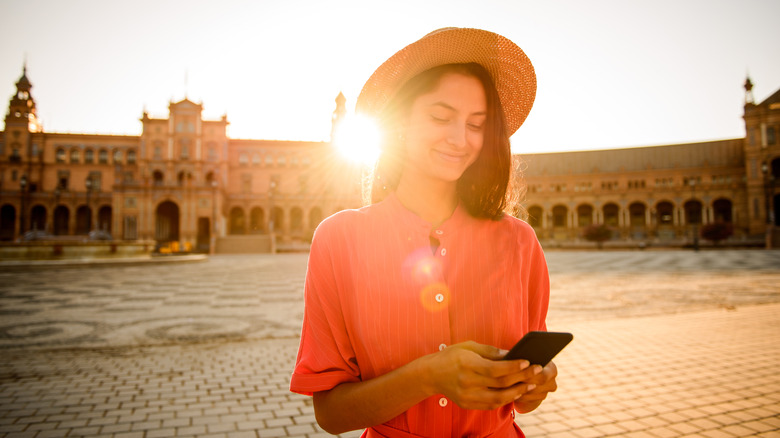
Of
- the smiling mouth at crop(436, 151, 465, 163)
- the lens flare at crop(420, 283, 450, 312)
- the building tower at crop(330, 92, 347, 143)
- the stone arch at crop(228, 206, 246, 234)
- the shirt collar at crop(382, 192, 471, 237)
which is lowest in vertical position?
the lens flare at crop(420, 283, 450, 312)

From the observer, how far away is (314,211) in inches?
2525

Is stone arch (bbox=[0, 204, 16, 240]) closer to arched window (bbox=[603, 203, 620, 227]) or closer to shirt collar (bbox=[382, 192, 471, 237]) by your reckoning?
shirt collar (bbox=[382, 192, 471, 237])

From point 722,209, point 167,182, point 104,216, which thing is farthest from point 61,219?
point 722,209

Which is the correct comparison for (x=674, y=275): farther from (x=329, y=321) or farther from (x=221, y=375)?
(x=329, y=321)

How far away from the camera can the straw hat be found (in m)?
1.50

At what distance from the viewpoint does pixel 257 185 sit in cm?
6756

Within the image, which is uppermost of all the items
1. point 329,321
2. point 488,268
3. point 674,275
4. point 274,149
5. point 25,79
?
point 25,79

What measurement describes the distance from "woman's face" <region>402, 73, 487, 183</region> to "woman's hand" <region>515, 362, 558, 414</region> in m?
0.67

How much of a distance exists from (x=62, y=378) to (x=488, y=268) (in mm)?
5747

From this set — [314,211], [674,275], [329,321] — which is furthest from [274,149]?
[329,321]

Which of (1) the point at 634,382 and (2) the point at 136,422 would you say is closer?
(2) the point at 136,422

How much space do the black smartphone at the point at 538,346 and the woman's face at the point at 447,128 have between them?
2.00 ft

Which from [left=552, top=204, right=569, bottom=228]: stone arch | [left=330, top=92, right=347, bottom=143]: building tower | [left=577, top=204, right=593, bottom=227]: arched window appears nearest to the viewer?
[left=330, top=92, right=347, bottom=143]: building tower

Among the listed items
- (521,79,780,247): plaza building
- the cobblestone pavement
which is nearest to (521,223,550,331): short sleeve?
the cobblestone pavement
